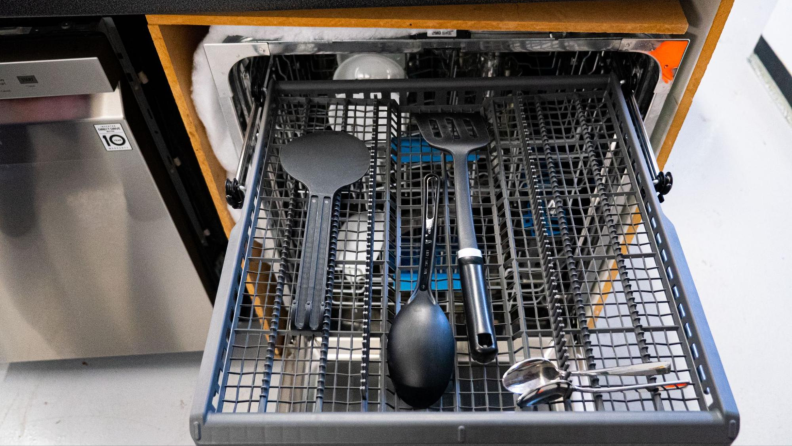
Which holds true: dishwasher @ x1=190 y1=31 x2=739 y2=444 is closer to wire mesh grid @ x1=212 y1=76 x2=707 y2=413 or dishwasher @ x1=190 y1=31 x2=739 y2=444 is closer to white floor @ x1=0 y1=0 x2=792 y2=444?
wire mesh grid @ x1=212 y1=76 x2=707 y2=413

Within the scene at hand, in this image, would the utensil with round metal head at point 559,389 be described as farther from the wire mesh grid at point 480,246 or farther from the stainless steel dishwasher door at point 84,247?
the stainless steel dishwasher door at point 84,247

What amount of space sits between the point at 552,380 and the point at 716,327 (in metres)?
1.01

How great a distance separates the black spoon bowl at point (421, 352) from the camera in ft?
2.02

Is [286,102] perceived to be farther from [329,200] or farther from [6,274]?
[6,274]

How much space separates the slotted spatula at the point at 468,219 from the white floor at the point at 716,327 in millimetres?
894

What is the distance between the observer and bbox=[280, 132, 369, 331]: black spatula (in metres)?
0.65

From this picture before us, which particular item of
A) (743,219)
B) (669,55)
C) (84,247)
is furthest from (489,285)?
(743,219)

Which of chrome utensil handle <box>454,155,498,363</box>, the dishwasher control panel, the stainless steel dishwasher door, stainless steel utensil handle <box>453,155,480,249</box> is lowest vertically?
chrome utensil handle <box>454,155,498,363</box>

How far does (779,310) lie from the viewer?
1429 mm

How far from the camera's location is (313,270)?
0.67m

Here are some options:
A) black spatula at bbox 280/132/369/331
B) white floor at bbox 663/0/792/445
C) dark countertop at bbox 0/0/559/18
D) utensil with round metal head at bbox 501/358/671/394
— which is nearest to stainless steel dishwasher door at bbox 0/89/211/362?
dark countertop at bbox 0/0/559/18

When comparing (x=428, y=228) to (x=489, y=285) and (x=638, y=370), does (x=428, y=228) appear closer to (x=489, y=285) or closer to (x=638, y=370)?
(x=489, y=285)

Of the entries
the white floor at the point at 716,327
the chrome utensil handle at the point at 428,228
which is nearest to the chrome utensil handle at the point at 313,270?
the chrome utensil handle at the point at 428,228

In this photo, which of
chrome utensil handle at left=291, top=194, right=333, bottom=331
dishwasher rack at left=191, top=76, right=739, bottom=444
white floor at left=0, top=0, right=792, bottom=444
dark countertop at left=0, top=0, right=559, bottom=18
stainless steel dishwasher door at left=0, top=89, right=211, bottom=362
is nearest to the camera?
dishwasher rack at left=191, top=76, right=739, bottom=444
